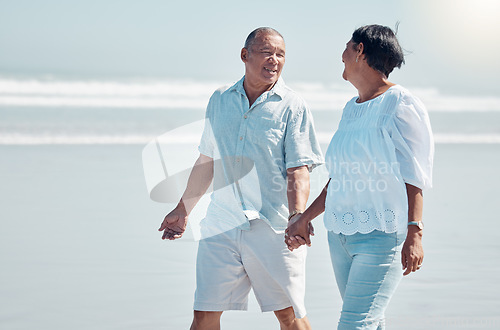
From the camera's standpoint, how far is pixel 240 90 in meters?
3.48

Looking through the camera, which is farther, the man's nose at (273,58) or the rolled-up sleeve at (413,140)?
the man's nose at (273,58)

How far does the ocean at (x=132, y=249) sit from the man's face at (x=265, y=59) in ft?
2.48

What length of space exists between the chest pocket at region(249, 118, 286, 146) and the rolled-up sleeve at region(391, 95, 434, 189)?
2.47 ft

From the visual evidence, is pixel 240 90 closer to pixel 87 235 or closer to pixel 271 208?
pixel 271 208

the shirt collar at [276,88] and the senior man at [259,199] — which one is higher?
the shirt collar at [276,88]

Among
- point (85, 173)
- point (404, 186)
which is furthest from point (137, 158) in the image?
point (404, 186)

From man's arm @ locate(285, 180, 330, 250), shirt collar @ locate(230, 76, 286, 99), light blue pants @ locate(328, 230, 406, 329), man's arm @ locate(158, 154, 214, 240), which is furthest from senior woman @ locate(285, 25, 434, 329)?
man's arm @ locate(158, 154, 214, 240)

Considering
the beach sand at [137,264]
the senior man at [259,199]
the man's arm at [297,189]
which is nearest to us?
the man's arm at [297,189]

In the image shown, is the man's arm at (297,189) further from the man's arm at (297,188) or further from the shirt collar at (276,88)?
the shirt collar at (276,88)

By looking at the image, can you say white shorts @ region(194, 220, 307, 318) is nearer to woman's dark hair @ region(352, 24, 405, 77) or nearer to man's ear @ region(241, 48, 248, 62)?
man's ear @ region(241, 48, 248, 62)

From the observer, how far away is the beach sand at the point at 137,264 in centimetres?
435

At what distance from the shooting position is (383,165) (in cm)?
276

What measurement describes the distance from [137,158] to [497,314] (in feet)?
24.0

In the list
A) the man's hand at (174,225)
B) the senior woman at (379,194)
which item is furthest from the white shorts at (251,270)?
the senior woman at (379,194)
